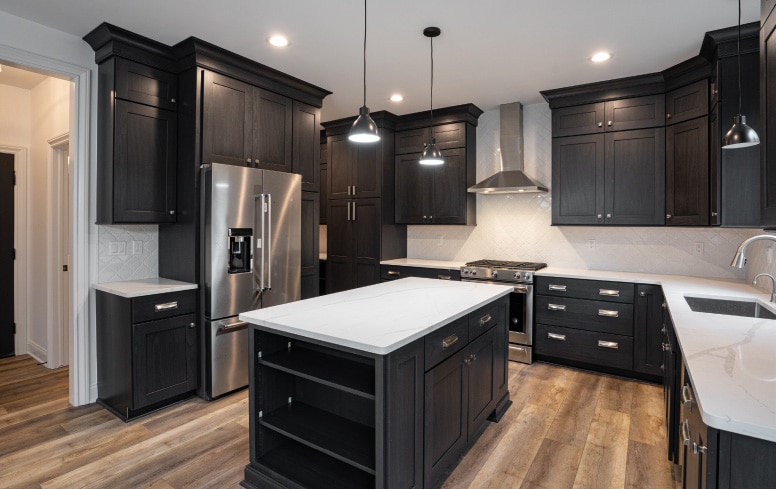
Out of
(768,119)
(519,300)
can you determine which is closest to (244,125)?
(519,300)

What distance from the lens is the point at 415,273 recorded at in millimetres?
4734

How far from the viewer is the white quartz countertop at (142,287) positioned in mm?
2813

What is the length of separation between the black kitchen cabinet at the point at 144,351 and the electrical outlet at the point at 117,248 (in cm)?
32

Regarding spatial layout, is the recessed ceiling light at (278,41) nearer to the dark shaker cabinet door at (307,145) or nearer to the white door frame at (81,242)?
the dark shaker cabinet door at (307,145)

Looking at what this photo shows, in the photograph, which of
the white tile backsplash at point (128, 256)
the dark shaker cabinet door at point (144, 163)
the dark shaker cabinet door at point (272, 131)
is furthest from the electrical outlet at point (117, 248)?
the dark shaker cabinet door at point (272, 131)

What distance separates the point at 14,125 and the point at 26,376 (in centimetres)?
240

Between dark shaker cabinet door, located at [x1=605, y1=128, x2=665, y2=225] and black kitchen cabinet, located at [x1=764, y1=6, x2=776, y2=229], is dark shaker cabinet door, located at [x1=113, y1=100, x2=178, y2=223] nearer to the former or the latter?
black kitchen cabinet, located at [x1=764, y1=6, x2=776, y2=229]

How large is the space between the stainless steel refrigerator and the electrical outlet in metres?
0.72

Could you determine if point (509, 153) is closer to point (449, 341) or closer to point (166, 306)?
point (449, 341)

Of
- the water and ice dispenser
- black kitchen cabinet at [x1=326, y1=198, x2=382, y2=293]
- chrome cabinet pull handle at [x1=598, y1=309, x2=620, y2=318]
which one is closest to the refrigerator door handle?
the water and ice dispenser

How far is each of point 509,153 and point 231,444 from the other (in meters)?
3.74

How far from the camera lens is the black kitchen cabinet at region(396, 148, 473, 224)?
186 inches

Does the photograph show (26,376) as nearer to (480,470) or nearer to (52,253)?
(52,253)

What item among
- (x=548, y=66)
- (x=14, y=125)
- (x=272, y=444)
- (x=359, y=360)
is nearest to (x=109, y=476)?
(x=272, y=444)
